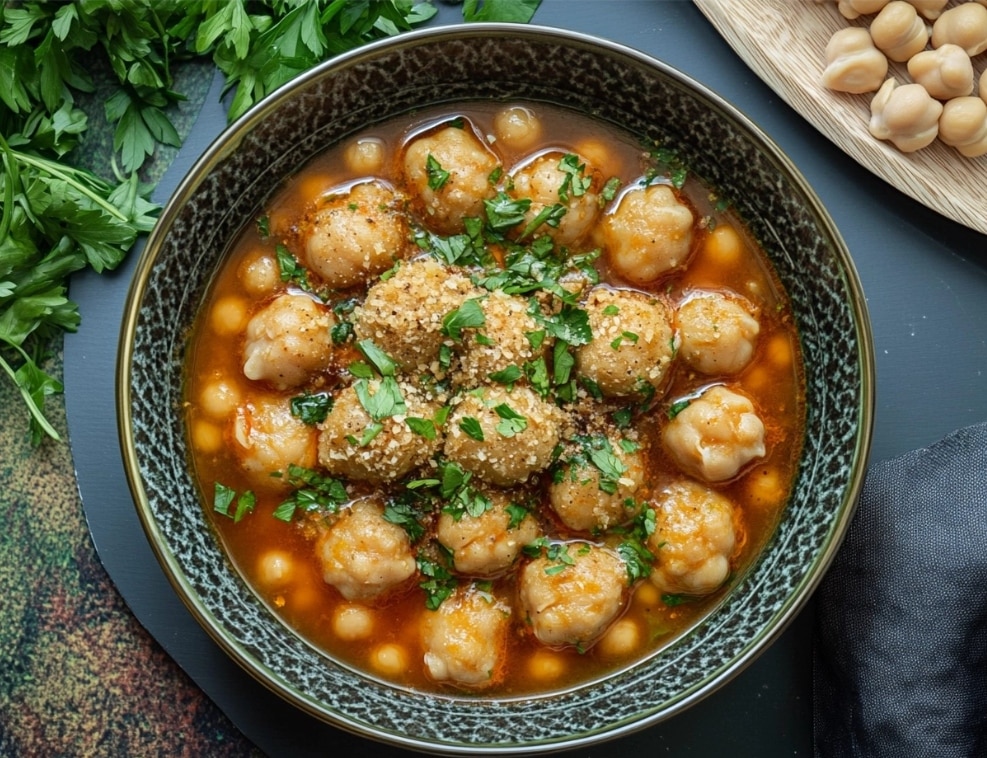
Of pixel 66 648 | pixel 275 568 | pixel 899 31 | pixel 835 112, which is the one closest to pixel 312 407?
pixel 275 568

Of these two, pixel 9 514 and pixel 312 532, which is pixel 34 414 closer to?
pixel 9 514

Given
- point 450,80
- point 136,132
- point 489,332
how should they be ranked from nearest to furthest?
point 489,332 < point 450,80 < point 136,132

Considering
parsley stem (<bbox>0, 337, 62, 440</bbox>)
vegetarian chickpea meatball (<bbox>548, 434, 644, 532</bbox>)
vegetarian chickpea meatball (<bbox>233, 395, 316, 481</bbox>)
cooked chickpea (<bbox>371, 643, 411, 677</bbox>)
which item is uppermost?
vegetarian chickpea meatball (<bbox>548, 434, 644, 532</bbox>)

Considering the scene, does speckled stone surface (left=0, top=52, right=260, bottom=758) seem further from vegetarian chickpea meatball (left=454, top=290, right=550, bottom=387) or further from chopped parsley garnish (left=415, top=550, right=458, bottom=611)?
vegetarian chickpea meatball (left=454, top=290, right=550, bottom=387)

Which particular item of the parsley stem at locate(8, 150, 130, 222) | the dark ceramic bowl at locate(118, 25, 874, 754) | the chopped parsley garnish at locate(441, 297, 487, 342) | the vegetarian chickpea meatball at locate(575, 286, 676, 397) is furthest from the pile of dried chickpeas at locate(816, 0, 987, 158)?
the parsley stem at locate(8, 150, 130, 222)

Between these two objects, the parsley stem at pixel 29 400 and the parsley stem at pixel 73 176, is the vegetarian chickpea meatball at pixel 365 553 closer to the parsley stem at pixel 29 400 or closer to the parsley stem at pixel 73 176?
the parsley stem at pixel 29 400

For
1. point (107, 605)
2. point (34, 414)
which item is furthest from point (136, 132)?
point (107, 605)

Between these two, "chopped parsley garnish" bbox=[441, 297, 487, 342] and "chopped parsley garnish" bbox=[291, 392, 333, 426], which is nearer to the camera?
"chopped parsley garnish" bbox=[441, 297, 487, 342]
